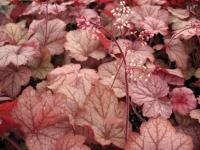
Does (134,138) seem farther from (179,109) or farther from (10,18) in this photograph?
(10,18)

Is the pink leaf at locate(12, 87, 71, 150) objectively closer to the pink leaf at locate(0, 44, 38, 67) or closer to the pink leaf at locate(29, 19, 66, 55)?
the pink leaf at locate(0, 44, 38, 67)

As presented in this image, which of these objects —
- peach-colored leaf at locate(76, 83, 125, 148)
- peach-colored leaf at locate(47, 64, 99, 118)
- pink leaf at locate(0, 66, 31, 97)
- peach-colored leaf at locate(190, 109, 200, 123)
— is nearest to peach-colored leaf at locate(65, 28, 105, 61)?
peach-colored leaf at locate(47, 64, 99, 118)

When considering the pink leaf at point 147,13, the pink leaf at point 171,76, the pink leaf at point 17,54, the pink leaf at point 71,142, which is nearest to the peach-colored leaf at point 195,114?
the pink leaf at point 171,76

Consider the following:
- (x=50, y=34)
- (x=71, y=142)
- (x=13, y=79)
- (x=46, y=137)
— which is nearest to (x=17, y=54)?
(x=13, y=79)

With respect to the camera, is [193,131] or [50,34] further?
[50,34]

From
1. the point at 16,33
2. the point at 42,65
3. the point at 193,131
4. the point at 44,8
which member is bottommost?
the point at 193,131

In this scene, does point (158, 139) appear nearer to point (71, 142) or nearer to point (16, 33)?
point (71, 142)
